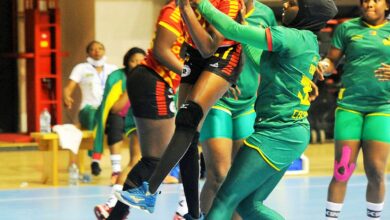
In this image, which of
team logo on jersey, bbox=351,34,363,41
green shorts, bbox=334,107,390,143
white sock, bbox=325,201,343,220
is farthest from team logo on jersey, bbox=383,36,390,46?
white sock, bbox=325,201,343,220

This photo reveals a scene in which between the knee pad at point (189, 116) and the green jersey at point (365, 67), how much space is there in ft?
5.67

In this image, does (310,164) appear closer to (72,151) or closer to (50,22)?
(72,151)

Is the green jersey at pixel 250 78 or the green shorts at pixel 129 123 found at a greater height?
the green jersey at pixel 250 78

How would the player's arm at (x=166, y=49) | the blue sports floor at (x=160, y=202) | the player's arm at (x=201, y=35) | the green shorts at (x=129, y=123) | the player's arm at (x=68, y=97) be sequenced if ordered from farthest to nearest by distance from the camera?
the player's arm at (x=68, y=97), the green shorts at (x=129, y=123), the blue sports floor at (x=160, y=202), the player's arm at (x=166, y=49), the player's arm at (x=201, y=35)

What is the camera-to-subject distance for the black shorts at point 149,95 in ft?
20.7

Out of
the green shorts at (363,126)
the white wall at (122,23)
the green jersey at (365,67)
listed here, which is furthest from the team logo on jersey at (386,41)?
the white wall at (122,23)

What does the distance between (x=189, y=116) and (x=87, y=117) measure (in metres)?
6.75

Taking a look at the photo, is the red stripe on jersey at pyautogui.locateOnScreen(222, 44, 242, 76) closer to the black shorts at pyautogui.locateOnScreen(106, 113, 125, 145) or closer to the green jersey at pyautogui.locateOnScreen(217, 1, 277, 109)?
the green jersey at pyautogui.locateOnScreen(217, 1, 277, 109)

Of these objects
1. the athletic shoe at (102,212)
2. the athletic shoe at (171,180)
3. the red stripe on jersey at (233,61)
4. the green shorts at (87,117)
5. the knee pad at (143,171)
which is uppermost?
the red stripe on jersey at (233,61)

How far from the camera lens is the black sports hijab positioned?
5.45 meters

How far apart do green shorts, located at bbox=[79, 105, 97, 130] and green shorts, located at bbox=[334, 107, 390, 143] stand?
568 centimetres

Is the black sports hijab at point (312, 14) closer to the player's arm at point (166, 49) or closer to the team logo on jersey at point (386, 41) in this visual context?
the player's arm at point (166, 49)

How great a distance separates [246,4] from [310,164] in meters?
6.52

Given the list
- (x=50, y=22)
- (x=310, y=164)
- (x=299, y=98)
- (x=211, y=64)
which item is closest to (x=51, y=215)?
(x=211, y=64)
